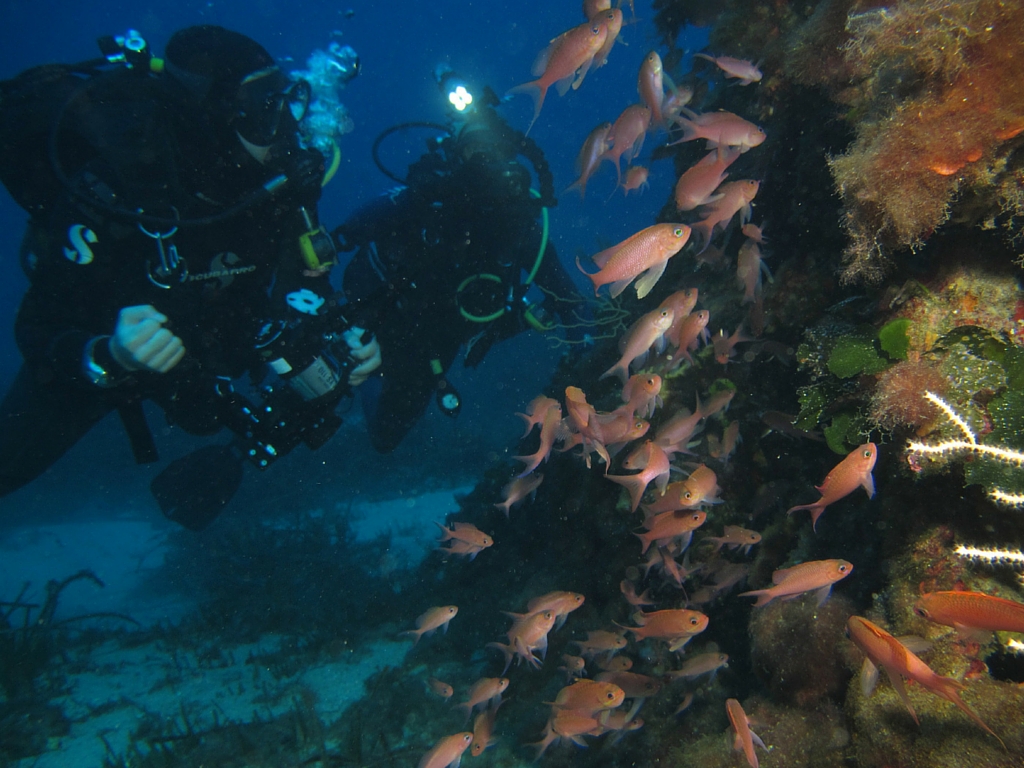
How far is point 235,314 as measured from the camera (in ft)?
18.5

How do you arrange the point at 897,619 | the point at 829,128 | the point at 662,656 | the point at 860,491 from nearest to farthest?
the point at 897,619, the point at 860,491, the point at 829,128, the point at 662,656

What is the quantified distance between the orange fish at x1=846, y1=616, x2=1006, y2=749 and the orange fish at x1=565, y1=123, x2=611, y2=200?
322cm

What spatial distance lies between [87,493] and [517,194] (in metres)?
18.4

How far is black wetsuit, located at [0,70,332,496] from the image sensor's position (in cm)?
446

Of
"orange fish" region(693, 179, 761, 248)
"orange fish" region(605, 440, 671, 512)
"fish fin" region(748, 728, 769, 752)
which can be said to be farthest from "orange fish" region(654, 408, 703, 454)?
"fish fin" region(748, 728, 769, 752)

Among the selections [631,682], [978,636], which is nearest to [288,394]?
[631,682]

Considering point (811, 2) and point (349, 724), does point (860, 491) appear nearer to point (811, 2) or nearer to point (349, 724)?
point (811, 2)

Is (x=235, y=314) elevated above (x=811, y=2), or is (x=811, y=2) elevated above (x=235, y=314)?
(x=235, y=314)

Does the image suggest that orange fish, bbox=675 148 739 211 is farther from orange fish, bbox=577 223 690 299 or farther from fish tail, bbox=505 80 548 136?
fish tail, bbox=505 80 548 136

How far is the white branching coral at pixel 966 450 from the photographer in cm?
187

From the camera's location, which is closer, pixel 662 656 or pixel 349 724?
Result: pixel 662 656

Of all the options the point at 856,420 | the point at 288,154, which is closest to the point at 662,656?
the point at 856,420

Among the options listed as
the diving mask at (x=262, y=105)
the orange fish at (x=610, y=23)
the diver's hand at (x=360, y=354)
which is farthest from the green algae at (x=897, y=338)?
the diving mask at (x=262, y=105)

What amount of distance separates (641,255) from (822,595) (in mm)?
2181
